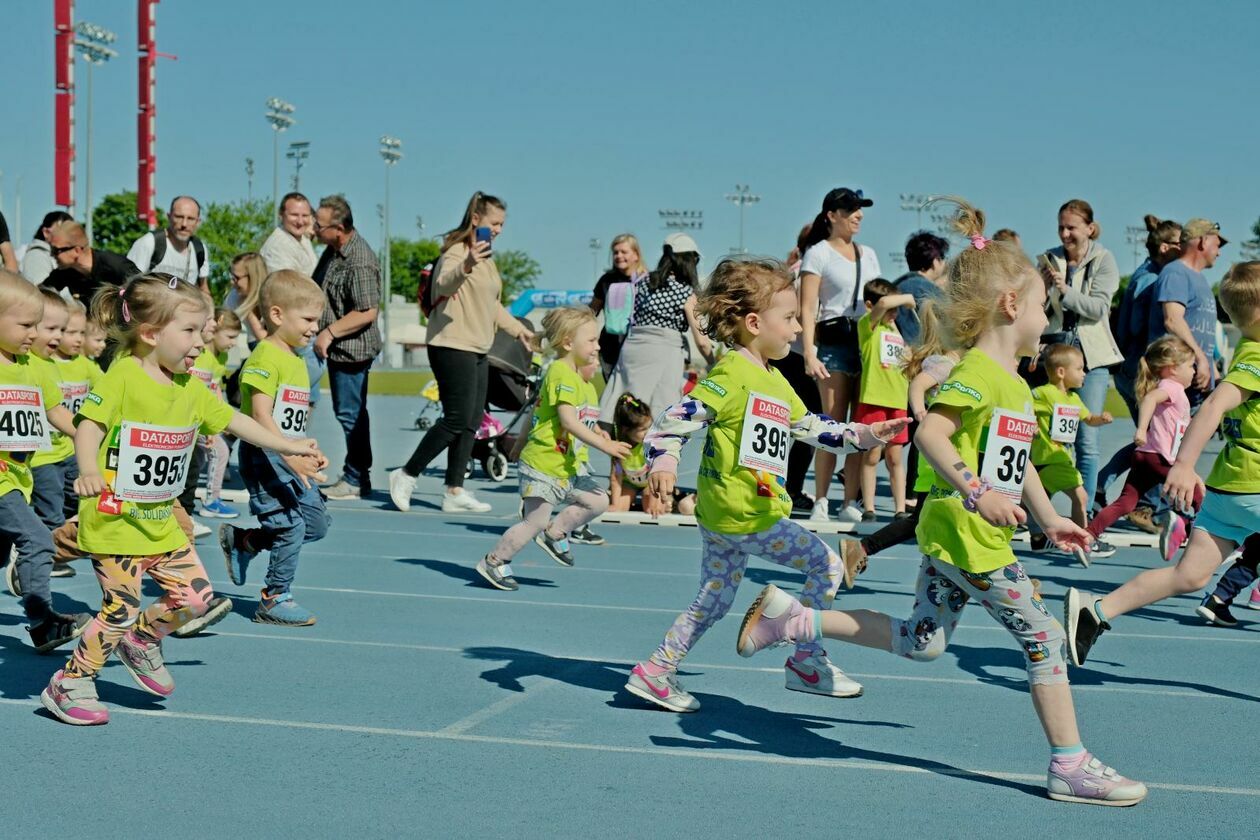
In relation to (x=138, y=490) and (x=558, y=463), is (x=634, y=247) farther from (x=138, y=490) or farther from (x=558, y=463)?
(x=138, y=490)

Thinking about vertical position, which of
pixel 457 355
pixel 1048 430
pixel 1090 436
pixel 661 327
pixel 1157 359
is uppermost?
pixel 661 327

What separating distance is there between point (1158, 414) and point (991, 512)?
218 inches

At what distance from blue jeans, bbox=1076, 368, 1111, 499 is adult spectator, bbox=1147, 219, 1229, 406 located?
54cm

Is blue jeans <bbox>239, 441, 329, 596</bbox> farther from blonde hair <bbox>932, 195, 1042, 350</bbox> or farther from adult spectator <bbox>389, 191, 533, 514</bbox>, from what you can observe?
adult spectator <bbox>389, 191, 533, 514</bbox>

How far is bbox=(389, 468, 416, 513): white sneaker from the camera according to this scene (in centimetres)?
1098

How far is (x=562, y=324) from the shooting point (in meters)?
8.47

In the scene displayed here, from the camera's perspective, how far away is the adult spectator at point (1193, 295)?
9898 millimetres

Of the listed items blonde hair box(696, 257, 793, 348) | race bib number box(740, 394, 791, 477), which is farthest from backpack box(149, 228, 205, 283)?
race bib number box(740, 394, 791, 477)

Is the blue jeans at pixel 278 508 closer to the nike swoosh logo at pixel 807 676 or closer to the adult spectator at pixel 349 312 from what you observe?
the nike swoosh logo at pixel 807 676

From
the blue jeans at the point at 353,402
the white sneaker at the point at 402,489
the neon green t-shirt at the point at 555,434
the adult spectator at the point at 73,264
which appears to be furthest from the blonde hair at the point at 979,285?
the blue jeans at the point at 353,402

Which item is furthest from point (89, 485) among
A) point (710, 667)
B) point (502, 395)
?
point (502, 395)

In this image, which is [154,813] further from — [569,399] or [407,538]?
[407,538]

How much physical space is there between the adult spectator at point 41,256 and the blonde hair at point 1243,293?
7652 mm

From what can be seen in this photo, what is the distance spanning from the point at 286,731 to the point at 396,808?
96 cm
